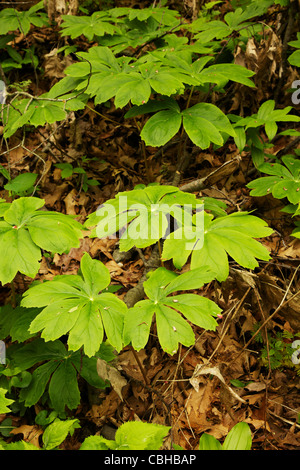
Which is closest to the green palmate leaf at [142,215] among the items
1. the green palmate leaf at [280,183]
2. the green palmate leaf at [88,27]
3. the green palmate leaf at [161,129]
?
the green palmate leaf at [161,129]

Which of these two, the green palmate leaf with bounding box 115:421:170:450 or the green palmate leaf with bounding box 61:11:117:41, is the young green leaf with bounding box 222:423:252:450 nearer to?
the green palmate leaf with bounding box 115:421:170:450

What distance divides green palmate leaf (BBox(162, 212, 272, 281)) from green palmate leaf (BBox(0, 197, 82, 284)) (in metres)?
0.52

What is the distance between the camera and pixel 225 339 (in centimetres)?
242

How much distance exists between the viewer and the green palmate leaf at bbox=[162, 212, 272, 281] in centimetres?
160

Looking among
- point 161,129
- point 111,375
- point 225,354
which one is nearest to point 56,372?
point 111,375

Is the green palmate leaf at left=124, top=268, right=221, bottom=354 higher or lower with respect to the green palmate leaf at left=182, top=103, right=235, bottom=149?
lower

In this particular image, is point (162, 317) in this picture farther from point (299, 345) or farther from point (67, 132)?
point (67, 132)

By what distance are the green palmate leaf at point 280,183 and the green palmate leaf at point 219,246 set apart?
80 centimetres

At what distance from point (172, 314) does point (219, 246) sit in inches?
14.9

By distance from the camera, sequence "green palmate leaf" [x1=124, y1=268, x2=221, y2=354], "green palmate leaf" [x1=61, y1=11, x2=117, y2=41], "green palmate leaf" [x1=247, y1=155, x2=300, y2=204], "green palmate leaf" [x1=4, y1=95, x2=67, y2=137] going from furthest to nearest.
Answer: "green palmate leaf" [x1=61, y1=11, x2=117, y2=41] < "green palmate leaf" [x1=4, y1=95, x2=67, y2=137] < "green palmate leaf" [x1=247, y1=155, x2=300, y2=204] < "green palmate leaf" [x1=124, y1=268, x2=221, y2=354]

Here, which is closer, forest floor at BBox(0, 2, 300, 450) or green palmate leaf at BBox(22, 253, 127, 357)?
green palmate leaf at BBox(22, 253, 127, 357)

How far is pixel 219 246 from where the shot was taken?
1.64m

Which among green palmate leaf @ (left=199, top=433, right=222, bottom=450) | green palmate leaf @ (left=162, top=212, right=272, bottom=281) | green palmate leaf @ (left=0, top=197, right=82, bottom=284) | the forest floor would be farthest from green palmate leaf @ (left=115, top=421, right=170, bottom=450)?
green palmate leaf @ (left=0, top=197, right=82, bottom=284)

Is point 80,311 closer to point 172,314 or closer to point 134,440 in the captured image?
point 172,314
